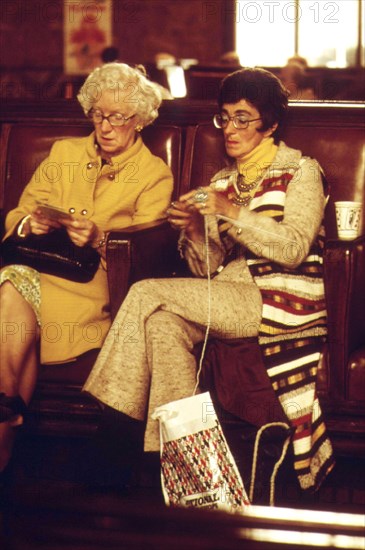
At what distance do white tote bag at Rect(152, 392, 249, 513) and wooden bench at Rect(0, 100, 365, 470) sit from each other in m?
0.47

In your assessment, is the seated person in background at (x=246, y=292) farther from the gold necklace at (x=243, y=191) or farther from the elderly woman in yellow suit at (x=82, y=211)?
the elderly woman in yellow suit at (x=82, y=211)

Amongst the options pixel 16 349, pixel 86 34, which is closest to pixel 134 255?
pixel 16 349

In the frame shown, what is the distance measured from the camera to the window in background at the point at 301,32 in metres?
8.59

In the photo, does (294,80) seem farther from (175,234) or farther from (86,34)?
(86,34)

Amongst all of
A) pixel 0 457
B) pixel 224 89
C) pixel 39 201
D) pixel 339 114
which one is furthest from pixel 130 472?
pixel 339 114

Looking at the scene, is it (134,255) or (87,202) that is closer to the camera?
(134,255)

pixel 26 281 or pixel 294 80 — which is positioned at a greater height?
pixel 294 80

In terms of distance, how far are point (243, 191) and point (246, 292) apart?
351 mm

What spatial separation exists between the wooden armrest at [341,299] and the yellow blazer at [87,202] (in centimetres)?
62

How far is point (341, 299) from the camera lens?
2408 millimetres

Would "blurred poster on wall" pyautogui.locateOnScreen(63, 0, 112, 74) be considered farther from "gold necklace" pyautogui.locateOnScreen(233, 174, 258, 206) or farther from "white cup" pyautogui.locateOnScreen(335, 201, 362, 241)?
"white cup" pyautogui.locateOnScreen(335, 201, 362, 241)

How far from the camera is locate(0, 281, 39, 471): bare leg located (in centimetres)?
248

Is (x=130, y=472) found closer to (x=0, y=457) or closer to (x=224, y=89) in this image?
A: (x=0, y=457)

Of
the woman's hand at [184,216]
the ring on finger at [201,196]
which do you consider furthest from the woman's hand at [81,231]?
the ring on finger at [201,196]
